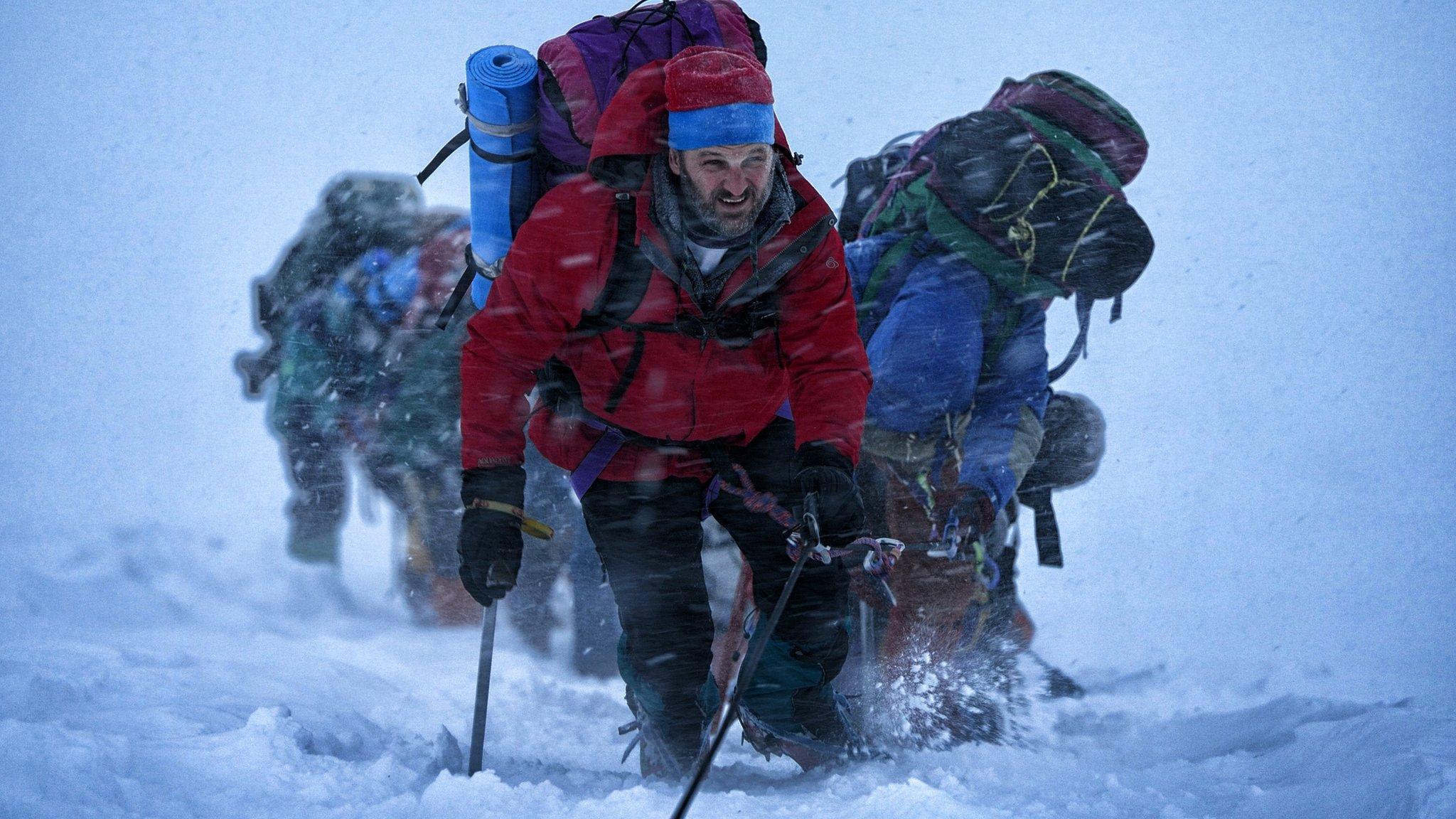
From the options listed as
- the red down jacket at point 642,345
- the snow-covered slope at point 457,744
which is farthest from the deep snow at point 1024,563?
the red down jacket at point 642,345

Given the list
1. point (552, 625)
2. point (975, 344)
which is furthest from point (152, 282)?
point (975, 344)

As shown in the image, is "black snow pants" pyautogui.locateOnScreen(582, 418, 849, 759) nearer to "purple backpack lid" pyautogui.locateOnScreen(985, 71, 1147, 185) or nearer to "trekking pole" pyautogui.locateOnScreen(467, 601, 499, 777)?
"trekking pole" pyautogui.locateOnScreen(467, 601, 499, 777)

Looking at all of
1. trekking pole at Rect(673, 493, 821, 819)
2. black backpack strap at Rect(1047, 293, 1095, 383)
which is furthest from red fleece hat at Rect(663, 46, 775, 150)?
black backpack strap at Rect(1047, 293, 1095, 383)

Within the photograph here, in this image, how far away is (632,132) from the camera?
2434 millimetres

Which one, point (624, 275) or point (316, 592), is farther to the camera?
point (316, 592)

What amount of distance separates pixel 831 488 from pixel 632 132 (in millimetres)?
1146

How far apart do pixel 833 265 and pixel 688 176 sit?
57 cm

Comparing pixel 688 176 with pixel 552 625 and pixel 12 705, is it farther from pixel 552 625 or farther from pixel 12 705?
pixel 552 625

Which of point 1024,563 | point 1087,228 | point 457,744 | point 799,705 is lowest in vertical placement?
point 1024,563

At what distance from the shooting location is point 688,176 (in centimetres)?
250

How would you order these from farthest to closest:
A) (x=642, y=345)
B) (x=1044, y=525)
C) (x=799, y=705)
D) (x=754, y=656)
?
(x=1044, y=525)
(x=799, y=705)
(x=642, y=345)
(x=754, y=656)

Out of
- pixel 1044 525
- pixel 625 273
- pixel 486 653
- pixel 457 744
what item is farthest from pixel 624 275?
pixel 1044 525

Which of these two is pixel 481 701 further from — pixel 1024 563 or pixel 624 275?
pixel 1024 563

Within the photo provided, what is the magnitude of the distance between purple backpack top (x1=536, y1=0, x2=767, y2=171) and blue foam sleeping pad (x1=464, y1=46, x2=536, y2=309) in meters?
0.06
